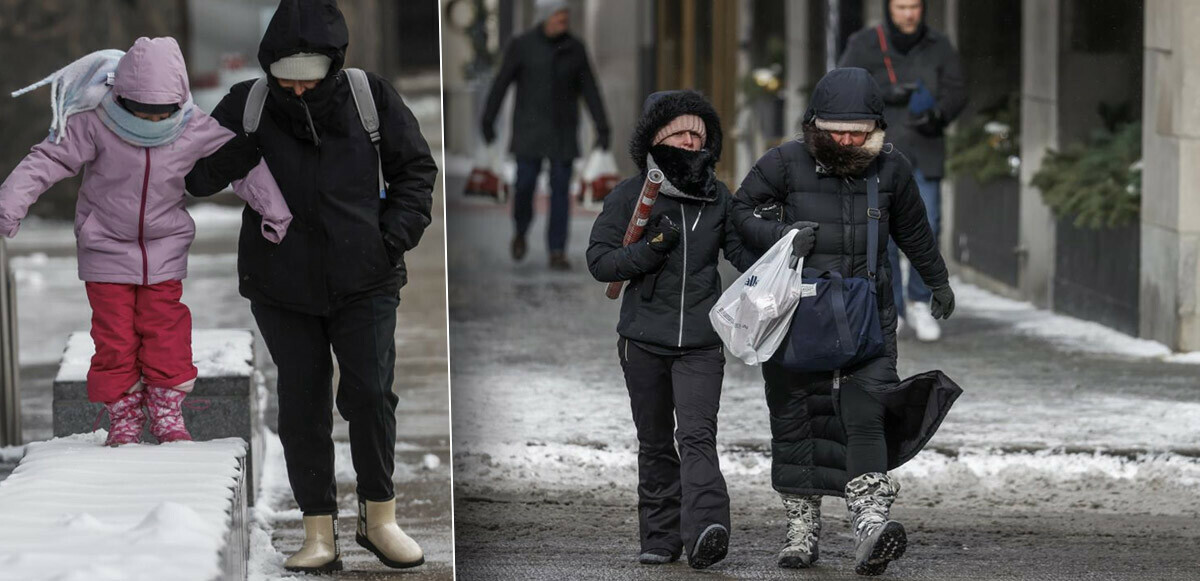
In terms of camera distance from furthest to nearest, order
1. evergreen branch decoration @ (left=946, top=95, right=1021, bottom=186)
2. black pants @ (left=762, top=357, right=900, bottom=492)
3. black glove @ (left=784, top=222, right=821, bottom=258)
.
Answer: evergreen branch decoration @ (left=946, top=95, right=1021, bottom=186), black pants @ (left=762, top=357, right=900, bottom=492), black glove @ (left=784, top=222, right=821, bottom=258)

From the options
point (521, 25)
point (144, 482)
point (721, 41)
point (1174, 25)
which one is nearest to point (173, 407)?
point (144, 482)

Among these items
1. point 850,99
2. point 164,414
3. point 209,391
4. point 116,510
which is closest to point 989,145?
point 850,99

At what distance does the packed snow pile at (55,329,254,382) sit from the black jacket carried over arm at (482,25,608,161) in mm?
1163

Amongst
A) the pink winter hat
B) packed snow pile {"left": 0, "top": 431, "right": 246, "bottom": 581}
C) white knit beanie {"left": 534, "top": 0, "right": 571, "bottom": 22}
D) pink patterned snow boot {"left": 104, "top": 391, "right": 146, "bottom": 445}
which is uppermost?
white knit beanie {"left": 534, "top": 0, "right": 571, "bottom": 22}

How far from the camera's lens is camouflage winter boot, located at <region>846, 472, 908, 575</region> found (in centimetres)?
572

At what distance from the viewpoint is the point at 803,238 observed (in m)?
5.74

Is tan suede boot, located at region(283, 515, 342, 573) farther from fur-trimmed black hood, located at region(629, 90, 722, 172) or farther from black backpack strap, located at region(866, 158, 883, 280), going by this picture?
black backpack strap, located at region(866, 158, 883, 280)

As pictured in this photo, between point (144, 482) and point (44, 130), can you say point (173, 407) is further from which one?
point (44, 130)

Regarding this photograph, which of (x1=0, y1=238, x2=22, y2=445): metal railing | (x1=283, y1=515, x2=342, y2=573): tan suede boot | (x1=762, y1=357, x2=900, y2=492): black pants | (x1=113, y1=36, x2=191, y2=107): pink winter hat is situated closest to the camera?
(x1=113, y1=36, x2=191, y2=107): pink winter hat

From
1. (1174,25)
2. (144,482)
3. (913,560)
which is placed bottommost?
(913,560)

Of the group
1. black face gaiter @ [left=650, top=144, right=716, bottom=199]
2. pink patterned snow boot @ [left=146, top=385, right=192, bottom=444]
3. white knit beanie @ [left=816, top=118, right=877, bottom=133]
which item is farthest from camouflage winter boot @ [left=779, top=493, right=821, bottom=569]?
pink patterned snow boot @ [left=146, top=385, right=192, bottom=444]

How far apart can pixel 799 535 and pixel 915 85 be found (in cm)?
193

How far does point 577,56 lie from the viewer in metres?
6.88

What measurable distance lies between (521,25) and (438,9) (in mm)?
564
